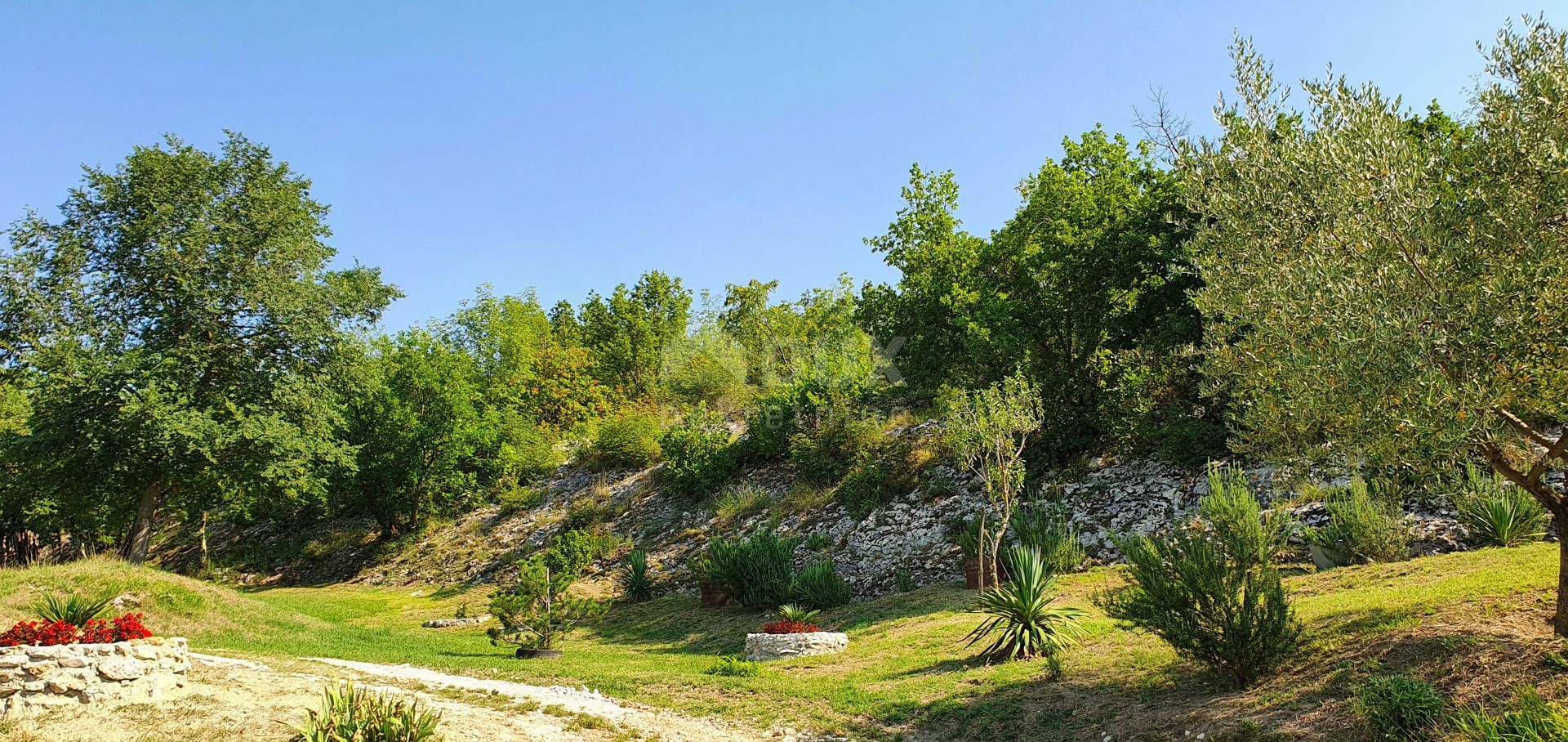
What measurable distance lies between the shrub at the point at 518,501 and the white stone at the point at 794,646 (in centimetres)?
1875

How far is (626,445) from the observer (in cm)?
2916

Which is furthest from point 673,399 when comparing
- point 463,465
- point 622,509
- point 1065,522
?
point 1065,522

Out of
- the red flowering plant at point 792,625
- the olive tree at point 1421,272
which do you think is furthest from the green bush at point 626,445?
the olive tree at point 1421,272

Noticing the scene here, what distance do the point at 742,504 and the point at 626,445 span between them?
7.69 meters

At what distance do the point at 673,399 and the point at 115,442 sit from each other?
24.3 metres

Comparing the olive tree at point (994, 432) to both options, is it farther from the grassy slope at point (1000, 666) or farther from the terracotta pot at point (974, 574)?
the grassy slope at point (1000, 666)

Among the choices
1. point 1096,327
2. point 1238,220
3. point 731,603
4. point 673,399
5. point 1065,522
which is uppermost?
point 673,399

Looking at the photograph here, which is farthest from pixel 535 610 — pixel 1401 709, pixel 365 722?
pixel 1401 709

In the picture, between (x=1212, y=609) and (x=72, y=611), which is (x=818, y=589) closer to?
(x=1212, y=609)

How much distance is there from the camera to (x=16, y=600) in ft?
42.0

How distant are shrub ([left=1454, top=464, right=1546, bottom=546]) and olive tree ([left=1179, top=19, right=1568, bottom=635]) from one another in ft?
15.9

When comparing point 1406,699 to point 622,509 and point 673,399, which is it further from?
point 673,399

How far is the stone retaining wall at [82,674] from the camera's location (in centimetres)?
758

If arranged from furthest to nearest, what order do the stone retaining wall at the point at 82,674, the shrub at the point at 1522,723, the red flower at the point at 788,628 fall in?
the red flower at the point at 788,628 → the stone retaining wall at the point at 82,674 → the shrub at the point at 1522,723
